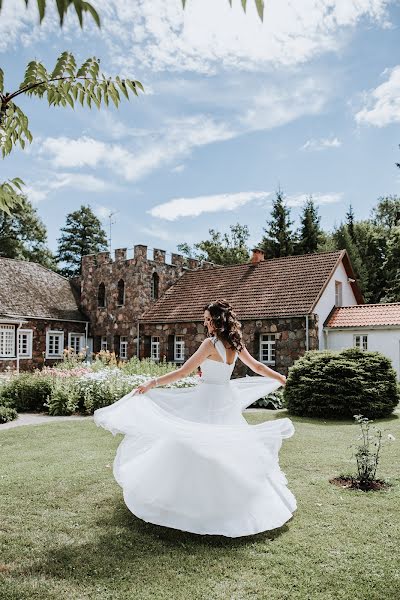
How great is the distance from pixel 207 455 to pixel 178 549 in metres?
0.87

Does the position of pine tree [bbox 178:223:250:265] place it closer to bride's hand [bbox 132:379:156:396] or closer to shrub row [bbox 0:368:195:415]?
shrub row [bbox 0:368:195:415]

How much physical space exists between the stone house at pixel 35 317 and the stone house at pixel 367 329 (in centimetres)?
1411

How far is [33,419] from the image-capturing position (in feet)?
44.7

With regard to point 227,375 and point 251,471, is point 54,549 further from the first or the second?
point 227,375

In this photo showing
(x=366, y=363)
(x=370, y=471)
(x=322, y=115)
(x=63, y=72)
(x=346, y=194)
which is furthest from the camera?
(x=346, y=194)

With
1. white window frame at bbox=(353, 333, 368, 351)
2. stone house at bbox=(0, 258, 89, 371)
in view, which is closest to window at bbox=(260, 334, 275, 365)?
white window frame at bbox=(353, 333, 368, 351)

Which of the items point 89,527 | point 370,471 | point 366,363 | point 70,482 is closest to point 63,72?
point 89,527

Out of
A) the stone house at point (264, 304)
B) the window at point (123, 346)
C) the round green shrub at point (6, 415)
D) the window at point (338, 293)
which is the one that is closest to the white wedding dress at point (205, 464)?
the round green shrub at point (6, 415)

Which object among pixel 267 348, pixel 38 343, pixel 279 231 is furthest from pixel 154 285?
pixel 279 231

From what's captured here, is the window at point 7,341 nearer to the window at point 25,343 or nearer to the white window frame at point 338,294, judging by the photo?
the window at point 25,343

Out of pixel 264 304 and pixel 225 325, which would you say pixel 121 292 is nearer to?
pixel 264 304

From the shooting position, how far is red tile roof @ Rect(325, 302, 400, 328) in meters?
22.2

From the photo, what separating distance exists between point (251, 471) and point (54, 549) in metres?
1.98

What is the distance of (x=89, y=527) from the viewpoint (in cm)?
538
